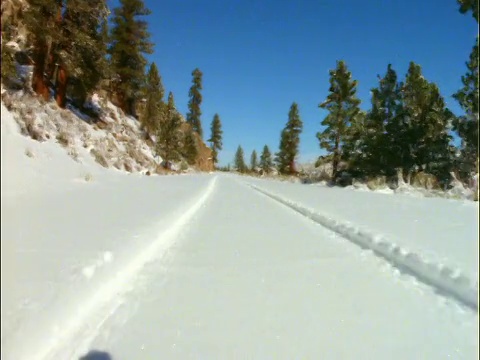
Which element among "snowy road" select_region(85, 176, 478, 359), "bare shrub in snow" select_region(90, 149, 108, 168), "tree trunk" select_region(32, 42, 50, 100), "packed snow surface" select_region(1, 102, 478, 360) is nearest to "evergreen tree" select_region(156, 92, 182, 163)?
"bare shrub in snow" select_region(90, 149, 108, 168)

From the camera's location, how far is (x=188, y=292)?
289 cm

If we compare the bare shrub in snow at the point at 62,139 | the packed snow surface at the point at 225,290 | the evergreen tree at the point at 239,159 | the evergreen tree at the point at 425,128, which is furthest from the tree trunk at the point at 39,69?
the evergreen tree at the point at 239,159

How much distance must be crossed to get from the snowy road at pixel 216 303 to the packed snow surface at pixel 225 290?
1 cm

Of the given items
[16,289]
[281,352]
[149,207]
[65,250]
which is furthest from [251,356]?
[149,207]

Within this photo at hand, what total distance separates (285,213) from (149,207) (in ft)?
10.2

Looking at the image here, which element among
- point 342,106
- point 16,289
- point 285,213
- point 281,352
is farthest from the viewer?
point 342,106

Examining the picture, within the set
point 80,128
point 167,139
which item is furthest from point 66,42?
point 167,139

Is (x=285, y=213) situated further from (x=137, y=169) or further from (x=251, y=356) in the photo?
(x=137, y=169)

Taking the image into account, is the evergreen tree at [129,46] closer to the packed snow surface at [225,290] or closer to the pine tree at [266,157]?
the packed snow surface at [225,290]

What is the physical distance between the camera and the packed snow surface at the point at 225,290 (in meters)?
2.12

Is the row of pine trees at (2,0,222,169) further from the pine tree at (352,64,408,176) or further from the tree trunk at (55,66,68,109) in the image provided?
the pine tree at (352,64,408,176)

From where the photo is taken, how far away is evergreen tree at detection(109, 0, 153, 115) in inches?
1171

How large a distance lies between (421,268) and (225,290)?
6.72 ft

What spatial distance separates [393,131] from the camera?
2248 cm
